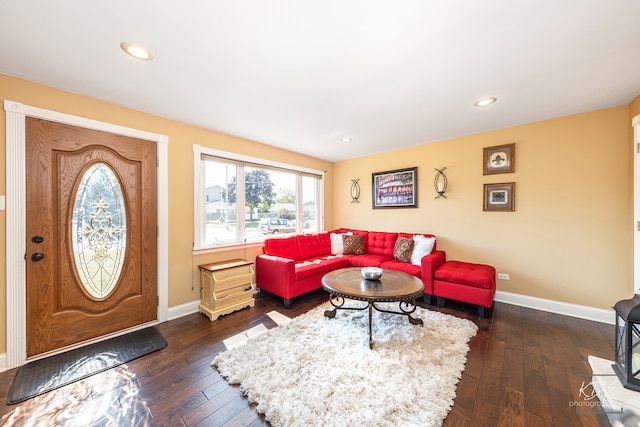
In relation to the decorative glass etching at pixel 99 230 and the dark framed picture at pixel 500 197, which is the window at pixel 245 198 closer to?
the decorative glass etching at pixel 99 230

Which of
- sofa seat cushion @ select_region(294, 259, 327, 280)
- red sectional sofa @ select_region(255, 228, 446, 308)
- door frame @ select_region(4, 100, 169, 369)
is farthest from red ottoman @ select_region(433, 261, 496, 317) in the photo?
door frame @ select_region(4, 100, 169, 369)

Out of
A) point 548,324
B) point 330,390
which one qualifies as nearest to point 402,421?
point 330,390

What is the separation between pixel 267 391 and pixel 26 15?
9.21 feet

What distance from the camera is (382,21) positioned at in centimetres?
140

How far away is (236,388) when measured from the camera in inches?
66.3

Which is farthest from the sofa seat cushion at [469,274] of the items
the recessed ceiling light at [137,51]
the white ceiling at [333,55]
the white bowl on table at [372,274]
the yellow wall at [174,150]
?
the recessed ceiling light at [137,51]

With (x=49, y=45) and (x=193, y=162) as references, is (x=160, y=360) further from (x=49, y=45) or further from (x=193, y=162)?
(x=49, y=45)

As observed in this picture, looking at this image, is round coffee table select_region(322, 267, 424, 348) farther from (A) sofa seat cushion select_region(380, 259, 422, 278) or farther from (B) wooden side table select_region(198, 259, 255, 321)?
(B) wooden side table select_region(198, 259, 255, 321)

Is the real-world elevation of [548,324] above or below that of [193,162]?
below

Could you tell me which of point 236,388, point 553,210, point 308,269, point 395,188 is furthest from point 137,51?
point 553,210

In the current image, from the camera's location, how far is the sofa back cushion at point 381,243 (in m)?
4.07

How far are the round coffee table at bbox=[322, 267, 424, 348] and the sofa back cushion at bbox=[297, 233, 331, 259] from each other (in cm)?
125

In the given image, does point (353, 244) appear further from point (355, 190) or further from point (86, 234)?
point (86, 234)

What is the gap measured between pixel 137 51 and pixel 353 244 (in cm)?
368
